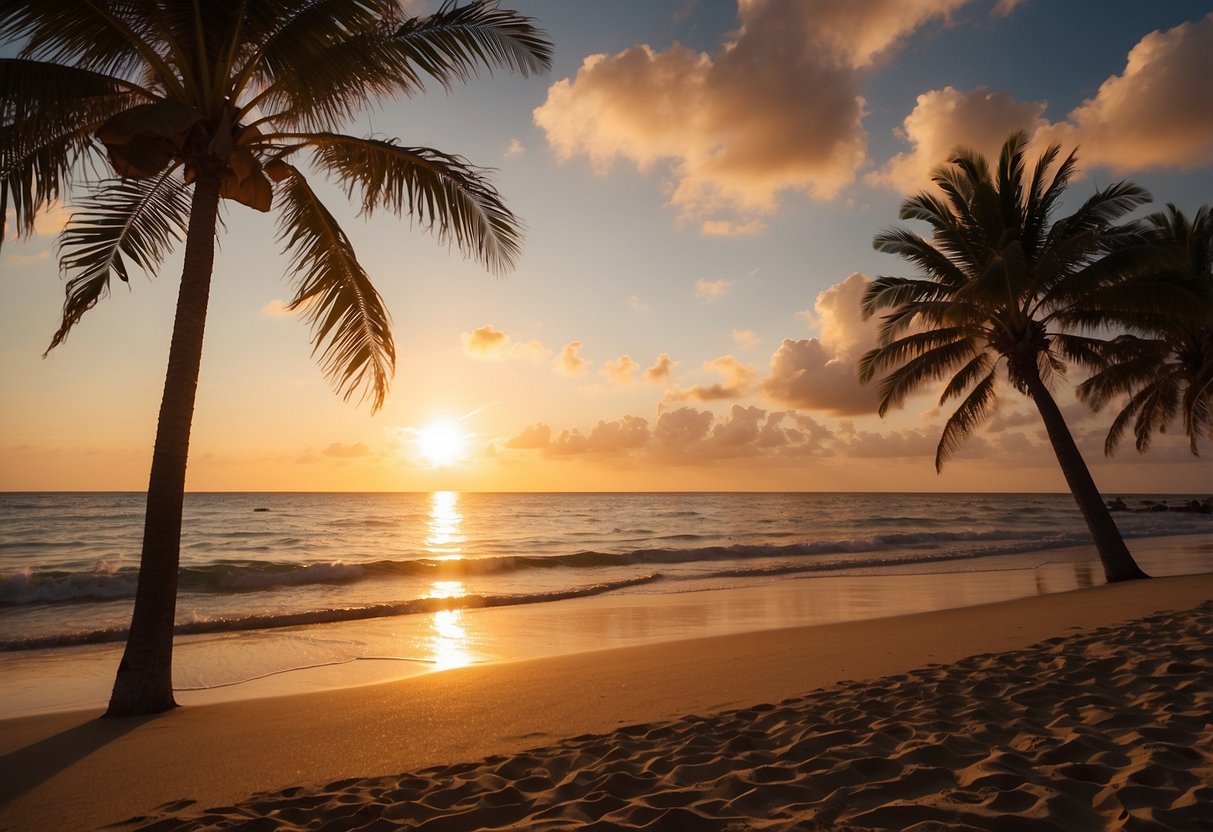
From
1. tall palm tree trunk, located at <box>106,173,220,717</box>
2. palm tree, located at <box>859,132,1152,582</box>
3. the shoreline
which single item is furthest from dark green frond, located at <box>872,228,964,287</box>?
tall palm tree trunk, located at <box>106,173,220,717</box>

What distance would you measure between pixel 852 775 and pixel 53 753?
5426 mm

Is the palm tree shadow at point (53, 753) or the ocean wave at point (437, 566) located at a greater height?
the palm tree shadow at point (53, 753)

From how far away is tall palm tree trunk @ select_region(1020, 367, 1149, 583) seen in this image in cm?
1306

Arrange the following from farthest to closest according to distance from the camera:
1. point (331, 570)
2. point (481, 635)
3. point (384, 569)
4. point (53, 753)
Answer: point (384, 569) < point (331, 570) < point (481, 635) < point (53, 753)

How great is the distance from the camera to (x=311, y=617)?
11359mm

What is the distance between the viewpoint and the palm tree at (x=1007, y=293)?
12391mm

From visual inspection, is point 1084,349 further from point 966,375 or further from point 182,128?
point 182,128

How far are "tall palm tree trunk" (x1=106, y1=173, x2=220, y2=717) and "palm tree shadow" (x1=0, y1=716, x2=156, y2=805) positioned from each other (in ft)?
0.76

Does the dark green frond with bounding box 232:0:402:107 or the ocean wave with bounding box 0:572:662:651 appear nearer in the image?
the dark green frond with bounding box 232:0:402:107

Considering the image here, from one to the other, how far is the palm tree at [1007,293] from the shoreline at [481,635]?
3.28m

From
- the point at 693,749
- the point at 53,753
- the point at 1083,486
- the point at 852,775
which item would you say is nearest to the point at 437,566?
the point at 53,753

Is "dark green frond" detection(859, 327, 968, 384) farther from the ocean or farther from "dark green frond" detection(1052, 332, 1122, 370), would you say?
the ocean

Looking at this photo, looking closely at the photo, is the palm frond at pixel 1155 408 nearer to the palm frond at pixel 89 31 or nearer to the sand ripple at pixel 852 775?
the sand ripple at pixel 852 775

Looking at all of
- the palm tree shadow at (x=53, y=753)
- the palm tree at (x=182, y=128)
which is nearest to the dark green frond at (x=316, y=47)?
the palm tree at (x=182, y=128)
